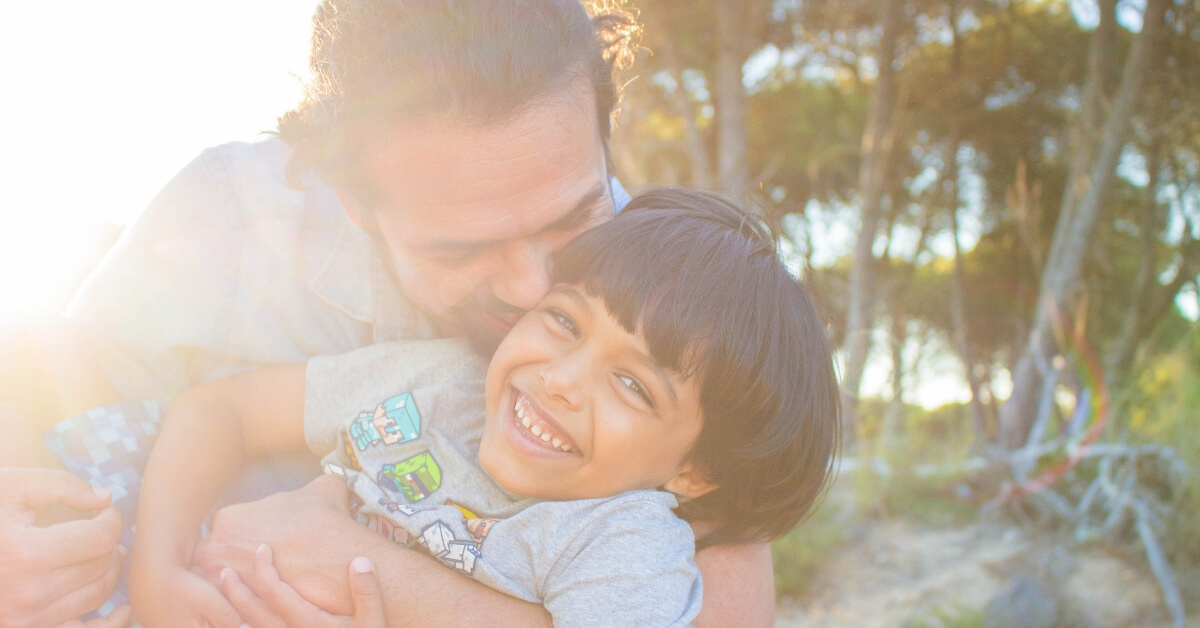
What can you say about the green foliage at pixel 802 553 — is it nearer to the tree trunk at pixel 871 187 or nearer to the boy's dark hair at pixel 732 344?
the tree trunk at pixel 871 187

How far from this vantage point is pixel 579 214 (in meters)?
1.85

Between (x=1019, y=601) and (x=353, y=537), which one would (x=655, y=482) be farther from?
(x=1019, y=601)

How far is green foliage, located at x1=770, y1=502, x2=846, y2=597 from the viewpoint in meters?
5.14

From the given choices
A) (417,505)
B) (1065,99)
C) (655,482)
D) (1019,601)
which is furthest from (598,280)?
(1065,99)

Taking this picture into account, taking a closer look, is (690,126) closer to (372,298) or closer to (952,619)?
(952,619)

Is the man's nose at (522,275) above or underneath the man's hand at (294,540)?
above

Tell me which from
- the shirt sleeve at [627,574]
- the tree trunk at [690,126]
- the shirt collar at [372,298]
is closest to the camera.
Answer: the shirt sleeve at [627,574]

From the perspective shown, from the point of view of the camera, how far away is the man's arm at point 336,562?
1395 mm

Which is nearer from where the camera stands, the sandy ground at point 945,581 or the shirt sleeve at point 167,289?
the shirt sleeve at point 167,289

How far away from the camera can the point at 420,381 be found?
1.88 meters

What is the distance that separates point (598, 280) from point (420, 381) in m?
0.48

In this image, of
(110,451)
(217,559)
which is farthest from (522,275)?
(110,451)

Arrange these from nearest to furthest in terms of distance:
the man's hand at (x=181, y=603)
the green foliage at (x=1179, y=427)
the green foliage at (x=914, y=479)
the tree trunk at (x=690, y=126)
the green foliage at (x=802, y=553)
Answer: the man's hand at (x=181, y=603), the green foliage at (x=1179, y=427), the green foliage at (x=802, y=553), the green foliage at (x=914, y=479), the tree trunk at (x=690, y=126)

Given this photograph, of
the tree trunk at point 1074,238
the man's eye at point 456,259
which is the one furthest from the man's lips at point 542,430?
the tree trunk at point 1074,238
